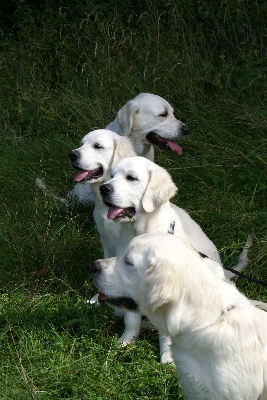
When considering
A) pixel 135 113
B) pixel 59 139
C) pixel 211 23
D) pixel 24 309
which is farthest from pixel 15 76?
pixel 24 309

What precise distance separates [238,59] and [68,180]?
8.94 ft

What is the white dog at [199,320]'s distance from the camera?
3547 millimetres

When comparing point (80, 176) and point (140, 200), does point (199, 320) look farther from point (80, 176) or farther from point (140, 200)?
point (80, 176)

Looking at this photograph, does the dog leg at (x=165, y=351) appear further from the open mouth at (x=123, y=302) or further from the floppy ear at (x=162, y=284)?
the floppy ear at (x=162, y=284)

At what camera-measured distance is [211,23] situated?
9.45 m

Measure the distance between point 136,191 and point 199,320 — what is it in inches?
60.9

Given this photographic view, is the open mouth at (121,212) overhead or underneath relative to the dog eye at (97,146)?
overhead

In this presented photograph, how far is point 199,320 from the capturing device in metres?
3.62

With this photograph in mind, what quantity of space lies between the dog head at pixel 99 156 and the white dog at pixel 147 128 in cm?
91

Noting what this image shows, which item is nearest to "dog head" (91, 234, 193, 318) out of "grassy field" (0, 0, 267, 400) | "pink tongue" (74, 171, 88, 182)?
"grassy field" (0, 0, 267, 400)

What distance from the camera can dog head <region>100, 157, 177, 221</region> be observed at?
4.91 meters

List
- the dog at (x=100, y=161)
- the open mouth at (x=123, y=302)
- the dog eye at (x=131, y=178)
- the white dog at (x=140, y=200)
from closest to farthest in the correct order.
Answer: the open mouth at (x=123, y=302) → the white dog at (x=140, y=200) → the dog eye at (x=131, y=178) → the dog at (x=100, y=161)

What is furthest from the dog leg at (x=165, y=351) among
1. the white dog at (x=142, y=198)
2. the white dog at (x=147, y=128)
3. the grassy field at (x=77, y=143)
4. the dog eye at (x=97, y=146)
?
the white dog at (x=147, y=128)

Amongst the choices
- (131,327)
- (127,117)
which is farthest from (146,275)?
(127,117)
